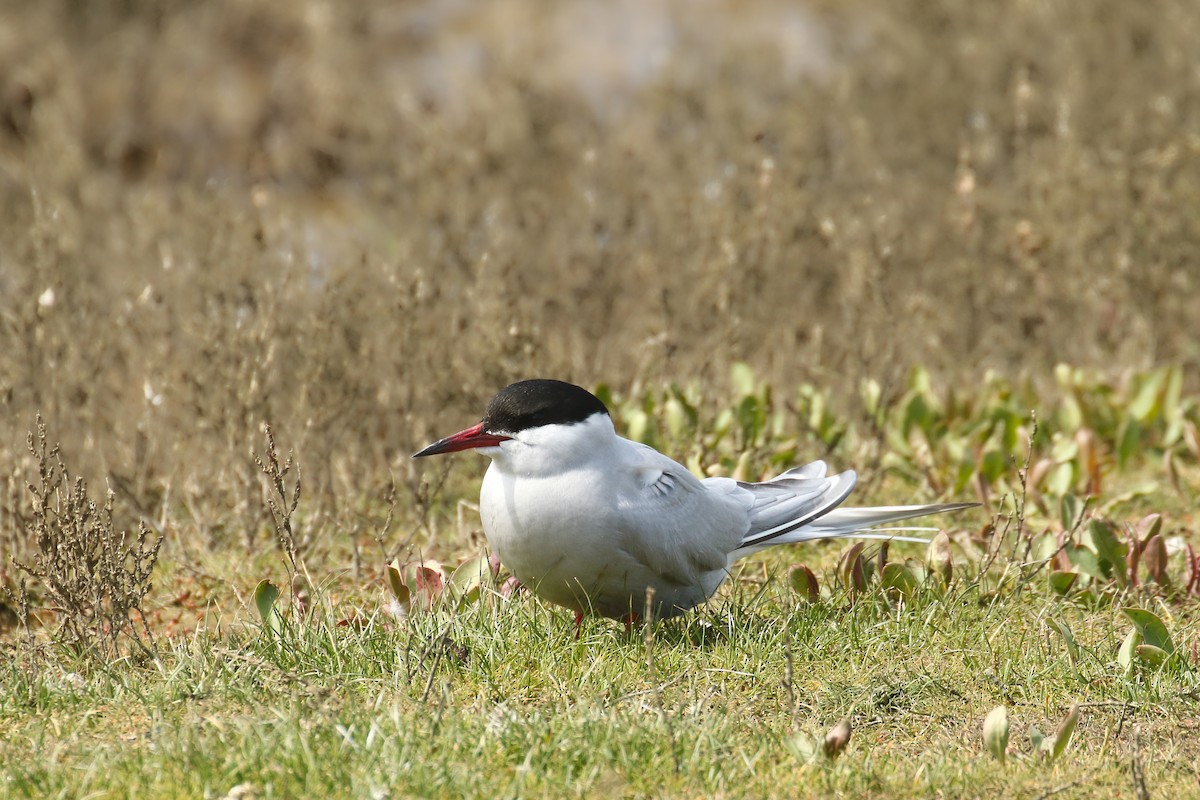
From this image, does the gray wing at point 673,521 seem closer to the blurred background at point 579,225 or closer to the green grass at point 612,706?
the green grass at point 612,706

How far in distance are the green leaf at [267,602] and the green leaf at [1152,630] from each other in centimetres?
230

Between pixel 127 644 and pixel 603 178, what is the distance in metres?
4.18

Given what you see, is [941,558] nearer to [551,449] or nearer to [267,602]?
[551,449]

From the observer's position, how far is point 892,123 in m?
8.57

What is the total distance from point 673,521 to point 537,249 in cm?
343

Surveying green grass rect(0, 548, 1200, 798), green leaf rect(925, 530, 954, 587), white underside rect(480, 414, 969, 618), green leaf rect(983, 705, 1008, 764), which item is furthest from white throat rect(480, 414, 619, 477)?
green leaf rect(983, 705, 1008, 764)

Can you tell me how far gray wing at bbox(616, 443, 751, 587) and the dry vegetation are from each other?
0.90 m

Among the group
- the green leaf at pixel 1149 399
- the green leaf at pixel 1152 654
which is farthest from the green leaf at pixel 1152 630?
the green leaf at pixel 1149 399

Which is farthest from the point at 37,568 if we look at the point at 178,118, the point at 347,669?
the point at 178,118

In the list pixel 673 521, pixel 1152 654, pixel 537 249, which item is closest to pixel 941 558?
pixel 1152 654

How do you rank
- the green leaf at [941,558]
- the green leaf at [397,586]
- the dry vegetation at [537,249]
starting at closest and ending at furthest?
the green leaf at [397,586] < the green leaf at [941,558] < the dry vegetation at [537,249]

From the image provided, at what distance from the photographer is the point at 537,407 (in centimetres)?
386

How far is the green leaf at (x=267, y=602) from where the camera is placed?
3863mm

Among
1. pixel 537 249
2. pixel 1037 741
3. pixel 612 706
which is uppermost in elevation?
pixel 537 249
